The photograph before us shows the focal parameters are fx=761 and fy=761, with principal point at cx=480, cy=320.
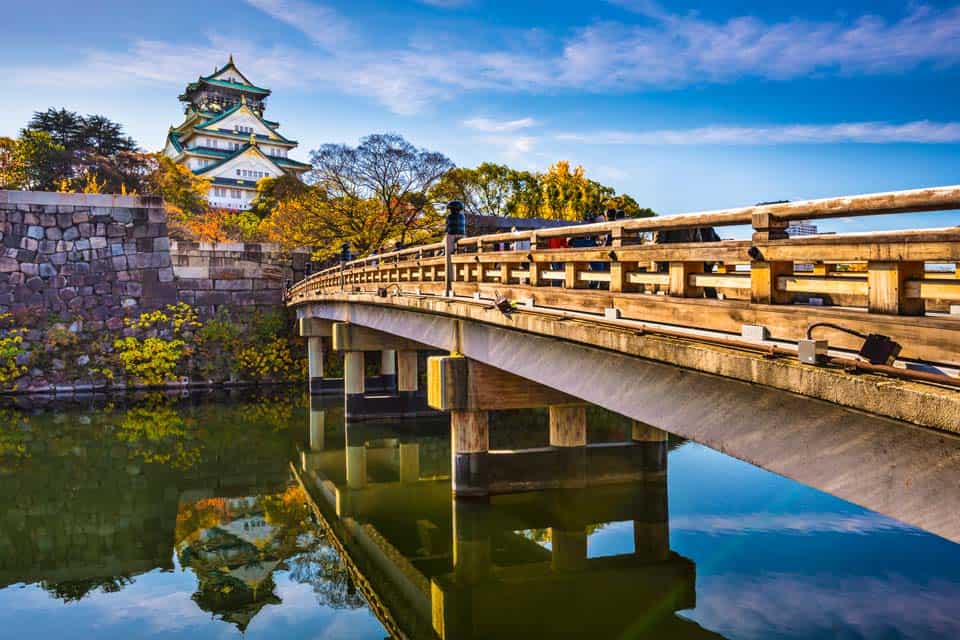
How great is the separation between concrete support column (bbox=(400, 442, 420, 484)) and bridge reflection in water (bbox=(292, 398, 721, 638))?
0.50ft

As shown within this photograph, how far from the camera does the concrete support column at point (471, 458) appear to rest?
1222 cm

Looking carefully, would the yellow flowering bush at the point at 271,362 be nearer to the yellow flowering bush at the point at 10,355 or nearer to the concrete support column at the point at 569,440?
the yellow flowering bush at the point at 10,355

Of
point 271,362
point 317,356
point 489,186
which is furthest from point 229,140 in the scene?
point 317,356

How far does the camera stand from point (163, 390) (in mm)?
29297

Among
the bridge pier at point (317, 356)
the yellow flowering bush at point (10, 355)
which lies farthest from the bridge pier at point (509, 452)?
the yellow flowering bush at point (10, 355)

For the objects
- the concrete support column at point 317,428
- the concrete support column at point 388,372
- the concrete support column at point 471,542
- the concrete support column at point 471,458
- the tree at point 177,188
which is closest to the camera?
the concrete support column at point 471,542

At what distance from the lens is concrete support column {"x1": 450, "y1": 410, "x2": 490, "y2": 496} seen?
12219 millimetres

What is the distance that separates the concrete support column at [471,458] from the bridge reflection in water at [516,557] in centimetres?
25

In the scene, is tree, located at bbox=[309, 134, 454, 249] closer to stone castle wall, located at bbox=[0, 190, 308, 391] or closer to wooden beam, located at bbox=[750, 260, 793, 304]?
stone castle wall, located at bbox=[0, 190, 308, 391]

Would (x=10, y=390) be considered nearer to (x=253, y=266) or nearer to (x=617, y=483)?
(x=253, y=266)

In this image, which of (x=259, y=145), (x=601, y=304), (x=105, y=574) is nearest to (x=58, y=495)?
(x=105, y=574)

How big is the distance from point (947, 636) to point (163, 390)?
27.4 metres

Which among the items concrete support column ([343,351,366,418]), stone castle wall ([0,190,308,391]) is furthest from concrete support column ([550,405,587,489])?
stone castle wall ([0,190,308,391])

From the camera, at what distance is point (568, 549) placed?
36.5 feet
